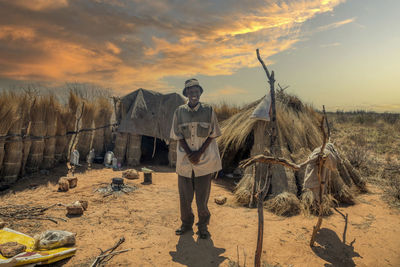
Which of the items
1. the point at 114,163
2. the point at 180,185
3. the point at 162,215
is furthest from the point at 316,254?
the point at 114,163

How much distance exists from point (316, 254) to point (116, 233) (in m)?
2.74

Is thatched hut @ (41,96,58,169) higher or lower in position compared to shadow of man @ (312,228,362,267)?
higher

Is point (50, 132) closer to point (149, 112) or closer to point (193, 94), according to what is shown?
point (149, 112)

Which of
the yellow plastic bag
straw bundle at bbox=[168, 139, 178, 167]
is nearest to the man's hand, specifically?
the yellow plastic bag

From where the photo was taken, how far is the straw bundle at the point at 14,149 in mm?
5324

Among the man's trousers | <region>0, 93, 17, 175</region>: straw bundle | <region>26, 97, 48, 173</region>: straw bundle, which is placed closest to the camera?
the man's trousers

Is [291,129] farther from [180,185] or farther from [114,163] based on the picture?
[114,163]

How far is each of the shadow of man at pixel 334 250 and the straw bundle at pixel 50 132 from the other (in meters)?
6.31

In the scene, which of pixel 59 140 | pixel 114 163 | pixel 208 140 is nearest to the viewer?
pixel 208 140

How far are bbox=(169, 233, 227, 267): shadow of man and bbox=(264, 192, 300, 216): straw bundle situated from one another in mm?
1612

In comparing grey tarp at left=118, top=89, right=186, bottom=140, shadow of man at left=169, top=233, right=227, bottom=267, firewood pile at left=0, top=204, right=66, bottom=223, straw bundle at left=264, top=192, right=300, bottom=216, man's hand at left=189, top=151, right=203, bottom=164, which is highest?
grey tarp at left=118, top=89, right=186, bottom=140

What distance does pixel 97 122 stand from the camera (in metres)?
7.73

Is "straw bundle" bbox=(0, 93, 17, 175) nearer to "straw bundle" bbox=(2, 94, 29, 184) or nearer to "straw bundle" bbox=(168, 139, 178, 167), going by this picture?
"straw bundle" bbox=(2, 94, 29, 184)

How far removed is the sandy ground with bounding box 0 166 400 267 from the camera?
2971 millimetres
